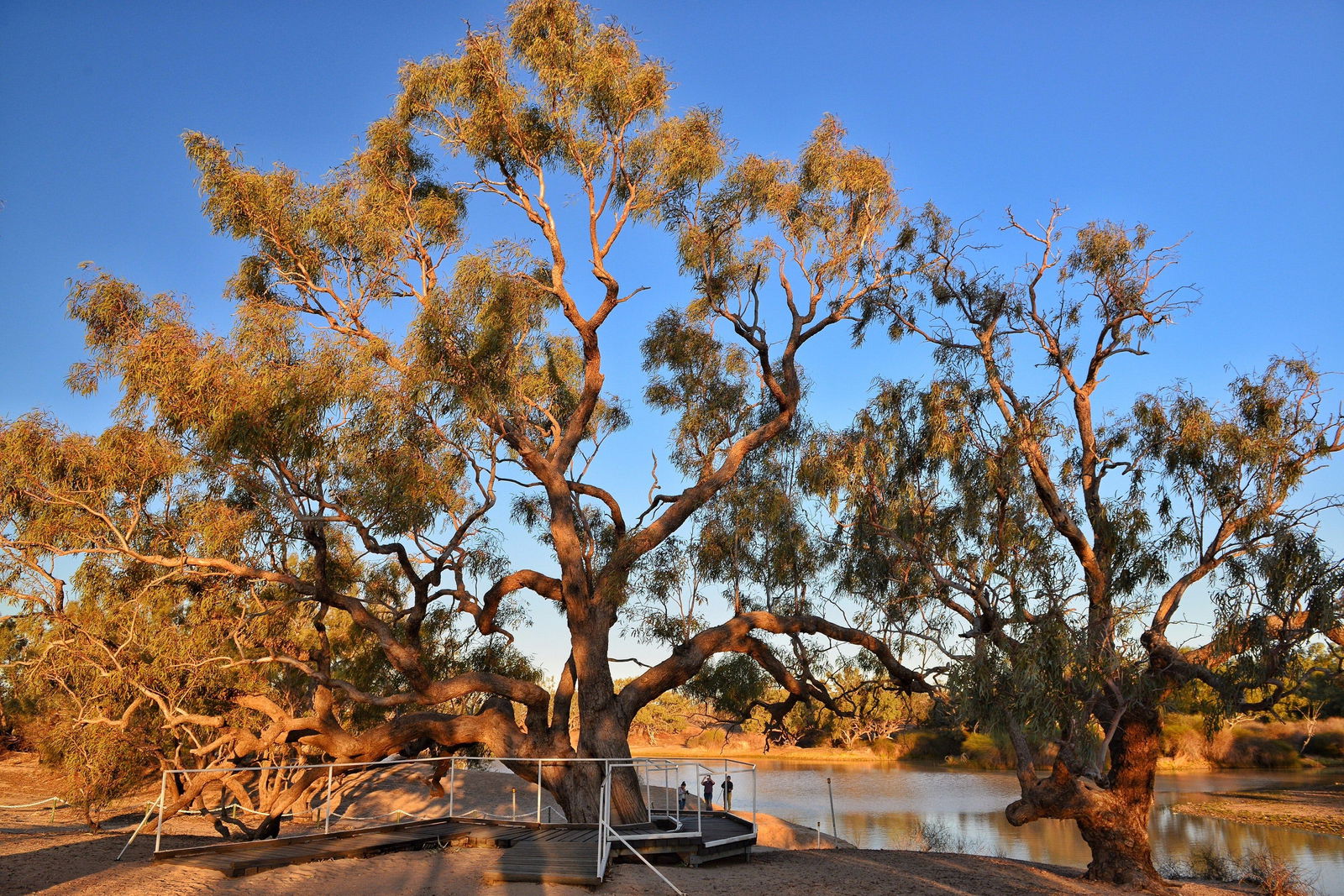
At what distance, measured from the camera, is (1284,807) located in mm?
21984

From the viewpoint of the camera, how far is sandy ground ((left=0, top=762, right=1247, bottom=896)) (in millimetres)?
7191

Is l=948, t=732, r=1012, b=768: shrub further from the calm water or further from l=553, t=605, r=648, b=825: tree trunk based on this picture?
l=553, t=605, r=648, b=825: tree trunk

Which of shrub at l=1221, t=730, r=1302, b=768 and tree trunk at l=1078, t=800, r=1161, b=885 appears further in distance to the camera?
shrub at l=1221, t=730, r=1302, b=768

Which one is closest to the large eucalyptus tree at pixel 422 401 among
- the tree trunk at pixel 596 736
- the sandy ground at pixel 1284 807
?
the tree trunk at pixel 596 736

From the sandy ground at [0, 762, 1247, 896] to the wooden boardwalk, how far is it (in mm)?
131

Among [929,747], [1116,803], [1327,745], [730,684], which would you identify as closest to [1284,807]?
[1327,745]

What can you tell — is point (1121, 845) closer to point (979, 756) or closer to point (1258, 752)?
point (1258, 752)

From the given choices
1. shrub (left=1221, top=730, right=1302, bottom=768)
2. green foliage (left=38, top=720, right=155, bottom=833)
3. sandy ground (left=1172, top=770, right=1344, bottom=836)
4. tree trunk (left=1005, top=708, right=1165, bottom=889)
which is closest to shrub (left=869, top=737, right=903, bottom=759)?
shrub (left=1221, top=730, right=1302, bottom=768)

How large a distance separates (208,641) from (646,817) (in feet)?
21.3

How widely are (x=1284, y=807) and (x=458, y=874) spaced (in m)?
22.4

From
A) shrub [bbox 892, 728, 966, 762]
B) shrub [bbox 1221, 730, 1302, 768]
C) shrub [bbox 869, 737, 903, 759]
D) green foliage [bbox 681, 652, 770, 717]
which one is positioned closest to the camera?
green foliage [bbox 681, 652, 770, 717]

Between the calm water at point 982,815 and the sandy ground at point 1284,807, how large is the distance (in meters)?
0.70

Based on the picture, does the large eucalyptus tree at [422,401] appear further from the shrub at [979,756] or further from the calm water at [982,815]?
the shrub at [979,756]

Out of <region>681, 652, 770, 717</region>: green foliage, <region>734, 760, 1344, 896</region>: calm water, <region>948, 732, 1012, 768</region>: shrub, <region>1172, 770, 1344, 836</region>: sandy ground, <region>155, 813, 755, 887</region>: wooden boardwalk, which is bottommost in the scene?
<region>734, 760, 1344, 896</region>: calm water
